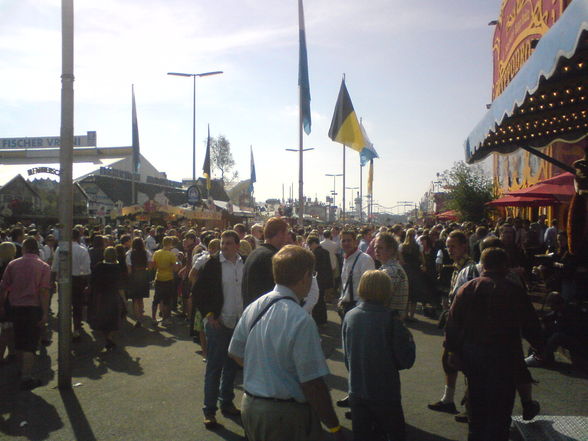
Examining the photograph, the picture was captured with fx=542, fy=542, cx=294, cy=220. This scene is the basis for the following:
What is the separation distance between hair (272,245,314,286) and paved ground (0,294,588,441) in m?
2.66

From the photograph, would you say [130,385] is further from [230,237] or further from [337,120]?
[337,120]

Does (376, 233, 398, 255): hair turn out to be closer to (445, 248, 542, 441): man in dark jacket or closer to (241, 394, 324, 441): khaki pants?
(445, 248, 542, 441): man in dark jacket

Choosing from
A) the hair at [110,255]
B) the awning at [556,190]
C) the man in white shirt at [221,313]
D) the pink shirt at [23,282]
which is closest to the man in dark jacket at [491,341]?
the man in white shirt at [221,313]

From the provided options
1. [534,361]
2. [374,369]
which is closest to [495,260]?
[374,369]

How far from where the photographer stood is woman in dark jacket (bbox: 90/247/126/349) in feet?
27.3

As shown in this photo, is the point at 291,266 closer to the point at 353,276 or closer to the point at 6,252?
the point at 353,276

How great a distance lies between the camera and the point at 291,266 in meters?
2.92

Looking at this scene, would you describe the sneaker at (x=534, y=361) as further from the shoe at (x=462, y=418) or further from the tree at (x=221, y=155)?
the tree at (x=221, y=155)

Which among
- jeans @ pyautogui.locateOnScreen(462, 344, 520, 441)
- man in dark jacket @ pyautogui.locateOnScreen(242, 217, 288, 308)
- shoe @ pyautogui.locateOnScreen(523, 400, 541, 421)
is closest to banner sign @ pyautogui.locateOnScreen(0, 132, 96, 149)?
man in dark jacket @ pyautogui.locateOnScreen(242, 217, 288, 308)

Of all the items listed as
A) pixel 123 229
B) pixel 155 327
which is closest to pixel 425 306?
pixel 155 327

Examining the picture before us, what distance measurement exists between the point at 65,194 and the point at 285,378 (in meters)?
4.76

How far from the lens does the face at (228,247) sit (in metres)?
5.64

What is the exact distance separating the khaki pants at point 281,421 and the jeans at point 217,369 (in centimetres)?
257

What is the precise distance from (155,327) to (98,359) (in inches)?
89.2
